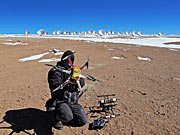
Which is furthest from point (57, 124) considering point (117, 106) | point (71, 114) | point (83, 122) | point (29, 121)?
point (117, 106)

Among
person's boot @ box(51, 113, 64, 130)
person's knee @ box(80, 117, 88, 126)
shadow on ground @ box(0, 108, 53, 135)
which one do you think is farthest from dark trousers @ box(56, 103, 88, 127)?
shadow on ground @ box(0, 108, 53, 135)

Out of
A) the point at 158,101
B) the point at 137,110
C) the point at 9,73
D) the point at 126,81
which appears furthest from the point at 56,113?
the point at 9,73

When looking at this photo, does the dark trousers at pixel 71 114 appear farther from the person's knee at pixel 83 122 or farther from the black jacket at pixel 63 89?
the black jacket at pixel 63 89

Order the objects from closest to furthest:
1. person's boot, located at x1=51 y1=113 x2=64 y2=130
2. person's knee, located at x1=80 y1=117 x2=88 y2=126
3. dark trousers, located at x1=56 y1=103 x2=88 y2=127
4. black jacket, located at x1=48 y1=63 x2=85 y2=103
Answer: black jacket, located at x1=48 y1=63 x2=85 y2=103 < dark trousers, located at x1=56 y1=103 x2=88 y2=127 < person's boot, located at x1=51 y1=113 x2=64 y2=130 < person's knee, located at x1=80 y1=117 x2=88 y2=126

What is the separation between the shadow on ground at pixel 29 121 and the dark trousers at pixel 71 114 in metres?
0.52

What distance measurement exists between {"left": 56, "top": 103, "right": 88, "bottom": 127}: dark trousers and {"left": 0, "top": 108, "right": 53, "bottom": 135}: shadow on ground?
1.72ft

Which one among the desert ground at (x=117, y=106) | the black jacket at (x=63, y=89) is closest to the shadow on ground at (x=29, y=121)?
the desert ground at (x=117, y=106)

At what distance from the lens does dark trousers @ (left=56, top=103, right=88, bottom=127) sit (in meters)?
3.57

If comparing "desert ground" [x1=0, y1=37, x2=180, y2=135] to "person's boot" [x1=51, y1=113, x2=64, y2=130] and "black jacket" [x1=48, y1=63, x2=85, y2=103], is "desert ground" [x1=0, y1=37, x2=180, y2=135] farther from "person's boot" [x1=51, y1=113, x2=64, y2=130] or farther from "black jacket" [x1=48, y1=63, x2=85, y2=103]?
"black jacket" [x1=48, y1=63, x2=85, y2=103]

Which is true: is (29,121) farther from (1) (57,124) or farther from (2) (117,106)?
(2) (117,106)

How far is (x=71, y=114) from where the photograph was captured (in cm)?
366

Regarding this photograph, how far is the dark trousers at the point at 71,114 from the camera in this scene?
3566 mm

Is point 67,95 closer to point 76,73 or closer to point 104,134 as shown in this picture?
point 76,73

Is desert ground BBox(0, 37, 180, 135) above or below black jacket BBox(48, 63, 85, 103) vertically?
below
